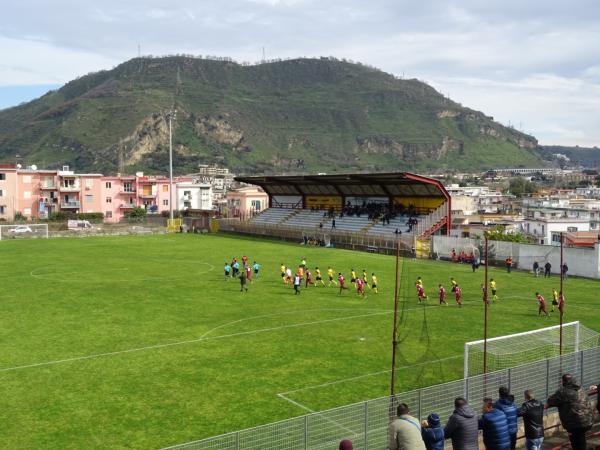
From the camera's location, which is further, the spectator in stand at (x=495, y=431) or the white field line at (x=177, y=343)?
the white field line at (x=177, y=343)

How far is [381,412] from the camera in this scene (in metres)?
12.1

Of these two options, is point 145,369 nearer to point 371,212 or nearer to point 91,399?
point 91,399

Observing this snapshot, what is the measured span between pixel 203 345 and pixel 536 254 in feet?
93.6

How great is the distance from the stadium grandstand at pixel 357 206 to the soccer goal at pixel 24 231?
24.6 meters

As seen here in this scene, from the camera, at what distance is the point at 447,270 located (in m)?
39.7

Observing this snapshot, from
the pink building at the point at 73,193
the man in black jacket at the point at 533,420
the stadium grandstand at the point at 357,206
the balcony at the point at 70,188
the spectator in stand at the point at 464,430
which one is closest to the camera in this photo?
the spectator in stand at the point at 464,430

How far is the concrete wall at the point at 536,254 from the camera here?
1527 inches

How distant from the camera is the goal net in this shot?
15117 millimetres

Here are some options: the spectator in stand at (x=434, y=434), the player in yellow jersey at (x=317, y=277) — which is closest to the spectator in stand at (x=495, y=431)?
the spectator in stand at (x=434, y=434)

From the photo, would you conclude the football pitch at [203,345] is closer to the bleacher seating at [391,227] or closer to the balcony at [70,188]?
the bleacher seating at [391,227]

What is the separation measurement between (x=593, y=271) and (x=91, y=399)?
112 feet

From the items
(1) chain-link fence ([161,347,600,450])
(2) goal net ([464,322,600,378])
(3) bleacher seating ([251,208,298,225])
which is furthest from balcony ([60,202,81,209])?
(1) chain-link fence ([161,347,600,450])

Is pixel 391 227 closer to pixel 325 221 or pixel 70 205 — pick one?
pixel 325 221

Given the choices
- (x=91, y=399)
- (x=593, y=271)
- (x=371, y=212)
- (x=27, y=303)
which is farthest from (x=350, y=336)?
(x=371, y=212)
